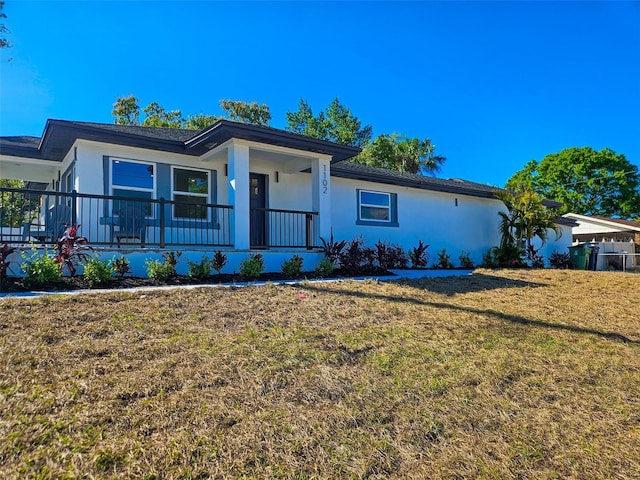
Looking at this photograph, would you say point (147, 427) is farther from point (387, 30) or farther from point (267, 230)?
point (387, 30)

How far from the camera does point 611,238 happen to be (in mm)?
26172

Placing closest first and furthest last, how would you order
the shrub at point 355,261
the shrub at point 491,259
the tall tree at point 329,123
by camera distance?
the shrub at point 355,261
the shrub at point 491,259
the tall tree at point 329,123

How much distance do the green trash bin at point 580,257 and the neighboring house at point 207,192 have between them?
6.87 meters

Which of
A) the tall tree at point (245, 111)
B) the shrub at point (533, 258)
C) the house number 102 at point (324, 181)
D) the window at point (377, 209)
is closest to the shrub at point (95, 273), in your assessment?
the house number 102 at point (324, 181)

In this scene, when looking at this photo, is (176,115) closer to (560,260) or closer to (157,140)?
(157,140)

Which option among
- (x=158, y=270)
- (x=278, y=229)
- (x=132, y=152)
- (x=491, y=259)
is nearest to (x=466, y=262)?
(x=491, y=259)

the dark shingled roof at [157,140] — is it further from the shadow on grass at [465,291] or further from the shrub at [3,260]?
the shadow on grass at [465,291]

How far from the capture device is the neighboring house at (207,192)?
8.70 metres

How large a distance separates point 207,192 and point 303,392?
8.43m

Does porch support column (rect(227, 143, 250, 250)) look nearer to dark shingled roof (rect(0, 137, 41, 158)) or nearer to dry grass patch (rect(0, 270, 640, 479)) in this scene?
dry grass patch (rect(0, 270, 640, 479))

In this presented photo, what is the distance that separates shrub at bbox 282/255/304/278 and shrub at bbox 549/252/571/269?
12.6 meters

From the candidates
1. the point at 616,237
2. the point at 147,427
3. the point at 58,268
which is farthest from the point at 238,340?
the point at 616,237

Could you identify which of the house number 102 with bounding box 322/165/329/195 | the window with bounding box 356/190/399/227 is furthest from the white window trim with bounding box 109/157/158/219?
the window with bounding box 356/190/399/227

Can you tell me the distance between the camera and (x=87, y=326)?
13.2 feet
